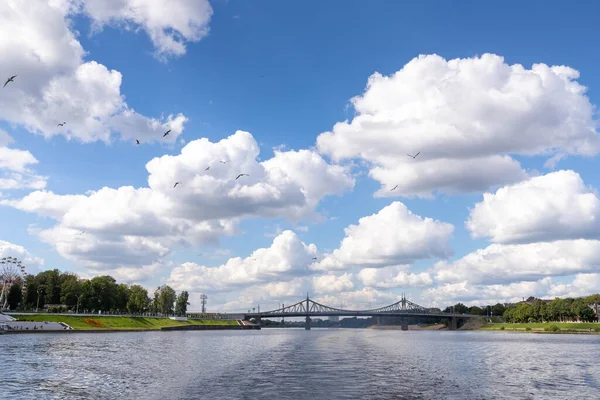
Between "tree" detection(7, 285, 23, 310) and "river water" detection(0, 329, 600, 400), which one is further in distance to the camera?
"tree" detection(7, 285, 23, 310)

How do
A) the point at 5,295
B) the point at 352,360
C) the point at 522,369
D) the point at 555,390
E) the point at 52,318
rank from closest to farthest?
the point at 555,390 < the point at 522,369 < the point at 352,360 < the point at 52,318 < the point at 5,295

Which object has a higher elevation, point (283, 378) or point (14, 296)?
point (14, 296)

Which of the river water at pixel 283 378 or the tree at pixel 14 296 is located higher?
the tree at pixel 14 296

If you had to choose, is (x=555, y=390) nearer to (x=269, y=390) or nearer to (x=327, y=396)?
(x=327, y=396)

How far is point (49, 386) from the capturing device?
4147 cm

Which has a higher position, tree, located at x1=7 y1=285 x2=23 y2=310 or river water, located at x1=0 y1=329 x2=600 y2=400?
tree, located at x1=7 y1=285 x2=23 y2=310

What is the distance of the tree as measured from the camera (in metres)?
194

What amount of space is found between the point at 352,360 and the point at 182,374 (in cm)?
2567

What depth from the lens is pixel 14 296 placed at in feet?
641

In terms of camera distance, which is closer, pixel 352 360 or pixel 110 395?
pixel 110 395

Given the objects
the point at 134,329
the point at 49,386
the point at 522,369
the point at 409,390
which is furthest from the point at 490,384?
the point at 134,329

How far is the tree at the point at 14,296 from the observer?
19375 centimetres

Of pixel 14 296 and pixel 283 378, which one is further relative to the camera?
pixel 14 296

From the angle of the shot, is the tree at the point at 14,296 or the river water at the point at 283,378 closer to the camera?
the river water at the point at 283,378
